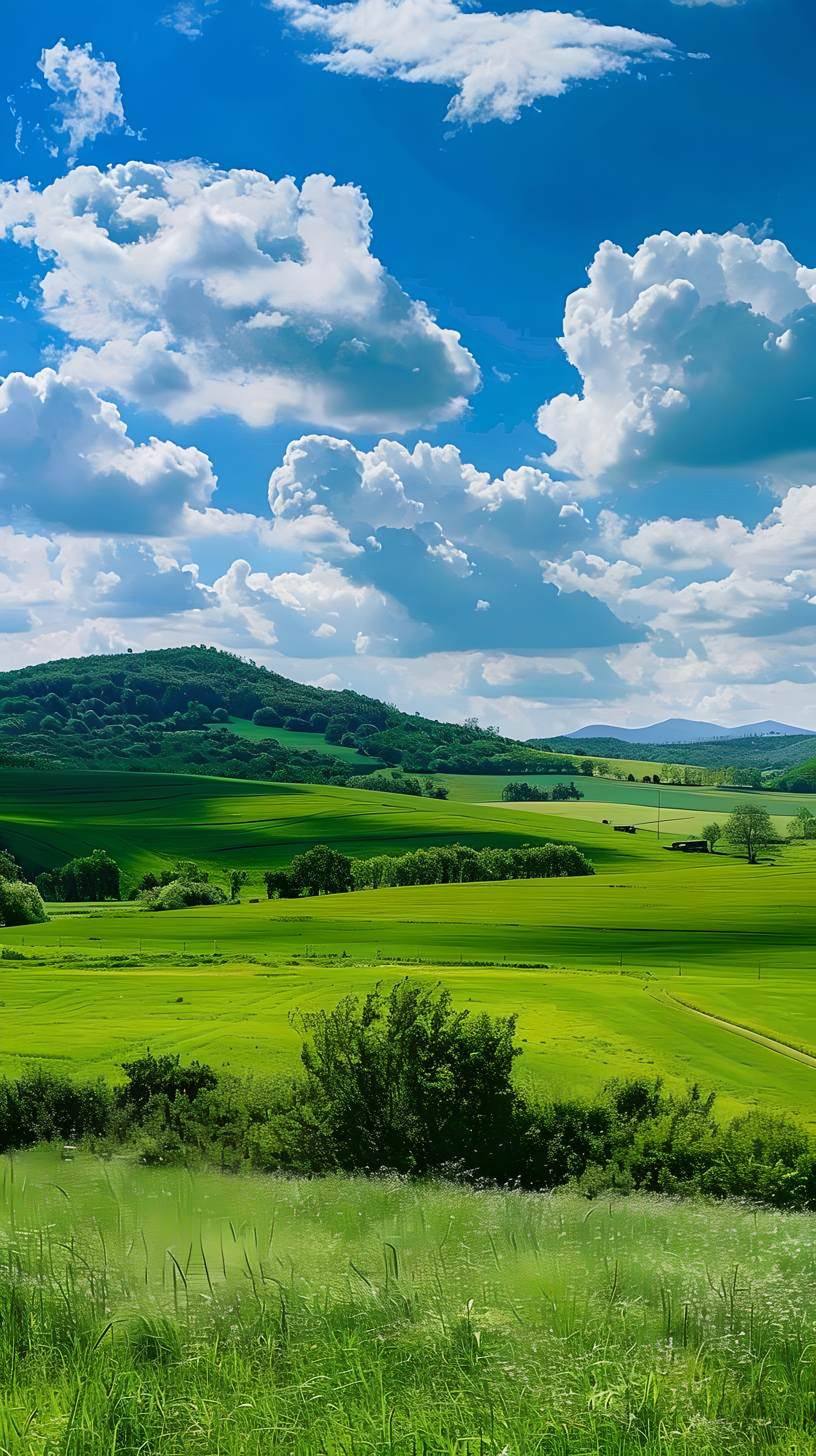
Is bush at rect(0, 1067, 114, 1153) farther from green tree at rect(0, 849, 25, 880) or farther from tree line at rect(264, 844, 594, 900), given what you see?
tree line at rect(264, 844, 594, 900)

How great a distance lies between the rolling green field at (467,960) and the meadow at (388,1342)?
89.3 feet

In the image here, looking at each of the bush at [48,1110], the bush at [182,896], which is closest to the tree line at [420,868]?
the bush at [182,896]

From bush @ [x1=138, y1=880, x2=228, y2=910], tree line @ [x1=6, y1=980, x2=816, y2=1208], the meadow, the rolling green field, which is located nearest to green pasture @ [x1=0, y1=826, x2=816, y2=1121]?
the rolling green field

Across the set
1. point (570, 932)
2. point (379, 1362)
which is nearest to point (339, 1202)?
point (379, 1362)

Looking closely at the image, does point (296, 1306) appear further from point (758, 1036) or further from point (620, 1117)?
point (758, 1036)

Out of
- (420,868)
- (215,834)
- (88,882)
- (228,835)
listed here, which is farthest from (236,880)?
(215,834)

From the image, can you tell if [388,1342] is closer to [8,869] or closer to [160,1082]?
[160,1082]

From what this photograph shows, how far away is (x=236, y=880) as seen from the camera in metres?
153

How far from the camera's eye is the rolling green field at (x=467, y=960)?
50812 millimetres

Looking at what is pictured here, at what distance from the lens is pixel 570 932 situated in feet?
358

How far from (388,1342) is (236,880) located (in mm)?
144554

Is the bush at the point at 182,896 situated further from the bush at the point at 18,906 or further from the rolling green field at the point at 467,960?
the bush at the point at 18,906

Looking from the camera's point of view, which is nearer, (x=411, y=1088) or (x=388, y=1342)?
(x=388, y=1342)

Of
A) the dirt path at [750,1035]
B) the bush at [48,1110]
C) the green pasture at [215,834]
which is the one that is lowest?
the dirt path at [750,1035]
